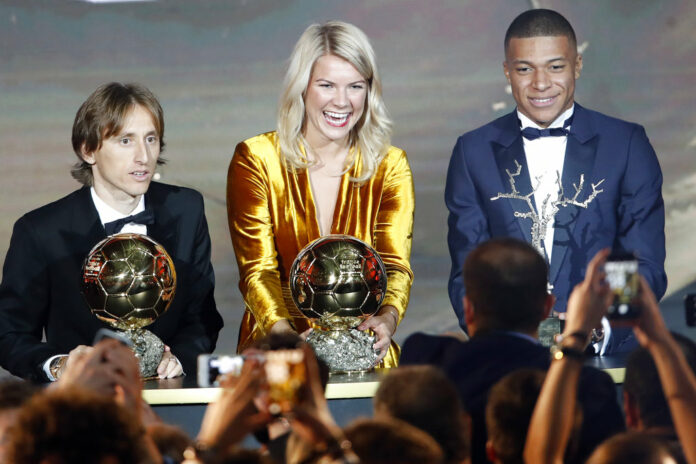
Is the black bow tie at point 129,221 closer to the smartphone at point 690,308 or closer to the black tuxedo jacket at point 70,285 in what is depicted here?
the black tuxedo jacket at point 70,285

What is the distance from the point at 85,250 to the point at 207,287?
18.3 inches

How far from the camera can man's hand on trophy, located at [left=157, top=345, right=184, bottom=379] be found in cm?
340

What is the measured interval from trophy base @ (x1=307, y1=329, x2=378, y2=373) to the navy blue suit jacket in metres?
0.68

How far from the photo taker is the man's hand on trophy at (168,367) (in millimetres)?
3396

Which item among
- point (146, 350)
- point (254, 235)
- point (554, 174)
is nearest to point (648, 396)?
point (146, 350)

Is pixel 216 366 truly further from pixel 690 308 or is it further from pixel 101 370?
pixel 690 308

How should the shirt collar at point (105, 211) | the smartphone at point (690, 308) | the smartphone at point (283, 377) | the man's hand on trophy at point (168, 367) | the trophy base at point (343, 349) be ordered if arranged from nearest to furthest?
the smartphone at point (283, 377)
the smartphone at point (690, 308)
the trophy base at point (343, 349)
the man's hand on trophy at point (168, 367)
the shirt collar at point (105, 211)

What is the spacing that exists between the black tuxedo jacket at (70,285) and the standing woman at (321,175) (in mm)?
210

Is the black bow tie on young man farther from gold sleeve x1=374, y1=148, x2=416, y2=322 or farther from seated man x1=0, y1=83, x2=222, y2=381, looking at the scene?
seated man x1=0, y1=83, x2=222, y2=381

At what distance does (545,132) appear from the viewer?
164 inches

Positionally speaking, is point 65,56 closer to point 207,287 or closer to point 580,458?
point 207,287

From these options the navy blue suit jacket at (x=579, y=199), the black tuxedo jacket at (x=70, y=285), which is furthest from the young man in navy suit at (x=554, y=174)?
the black tuxedo jacket at (x=70, y=285)

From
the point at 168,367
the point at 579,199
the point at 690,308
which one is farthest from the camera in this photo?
the point at 579,199

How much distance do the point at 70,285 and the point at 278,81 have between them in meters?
2.20
